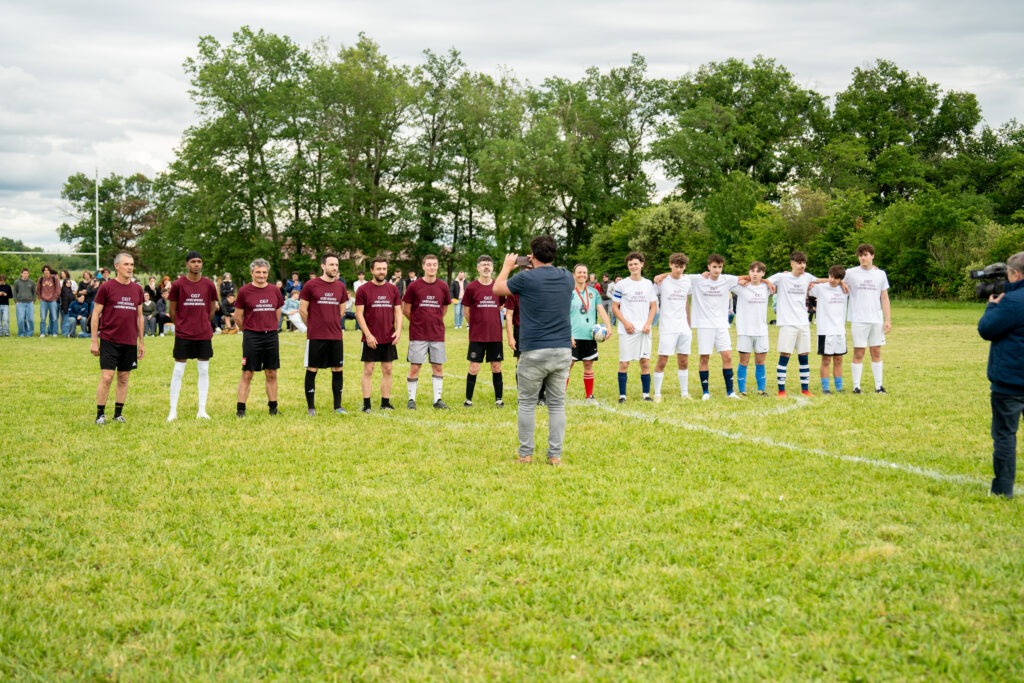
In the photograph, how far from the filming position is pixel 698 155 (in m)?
58.2

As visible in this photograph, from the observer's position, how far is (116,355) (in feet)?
33.0

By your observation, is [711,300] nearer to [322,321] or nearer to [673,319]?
[673,319]

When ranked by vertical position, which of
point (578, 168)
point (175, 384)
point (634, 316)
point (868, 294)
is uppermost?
point (578, 168)

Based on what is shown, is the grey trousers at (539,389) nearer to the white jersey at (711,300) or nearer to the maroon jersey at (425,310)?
the maroon jersey at (425,310)

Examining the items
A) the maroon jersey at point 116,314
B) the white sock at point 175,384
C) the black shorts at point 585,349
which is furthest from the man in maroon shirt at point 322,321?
the black shorts at point 585,349

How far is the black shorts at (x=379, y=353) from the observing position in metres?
11.0

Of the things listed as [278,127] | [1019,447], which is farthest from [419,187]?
[1019,447]

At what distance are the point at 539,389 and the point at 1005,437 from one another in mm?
3906

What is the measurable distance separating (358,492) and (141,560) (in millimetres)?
1937

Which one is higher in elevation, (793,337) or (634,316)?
(634,316)

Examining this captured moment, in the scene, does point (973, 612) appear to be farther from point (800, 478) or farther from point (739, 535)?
point (800, 478)

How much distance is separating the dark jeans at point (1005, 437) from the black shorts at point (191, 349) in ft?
29.2

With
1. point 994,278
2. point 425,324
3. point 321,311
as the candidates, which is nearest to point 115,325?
point 321,311

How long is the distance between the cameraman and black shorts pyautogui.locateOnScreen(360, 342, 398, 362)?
7.24 metres
